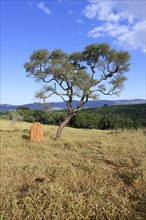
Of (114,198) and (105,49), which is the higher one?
(105,49)

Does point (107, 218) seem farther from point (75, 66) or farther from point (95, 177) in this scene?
point (75, 66)

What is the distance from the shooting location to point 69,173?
718 centimetres

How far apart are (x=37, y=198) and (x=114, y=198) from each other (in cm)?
145

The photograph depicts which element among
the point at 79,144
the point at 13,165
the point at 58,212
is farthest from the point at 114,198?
the point at 79,144

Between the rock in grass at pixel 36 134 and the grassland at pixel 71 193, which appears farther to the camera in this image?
the rock in grass at pixel 36 134

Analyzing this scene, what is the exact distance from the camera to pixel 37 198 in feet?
16.4

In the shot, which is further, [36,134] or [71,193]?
[36,134]

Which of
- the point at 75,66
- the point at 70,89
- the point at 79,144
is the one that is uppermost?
the point at 75,66

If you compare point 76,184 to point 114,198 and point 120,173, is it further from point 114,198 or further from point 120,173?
point 120,173

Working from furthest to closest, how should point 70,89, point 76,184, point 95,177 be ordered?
point 70,89 → point 95,177 → point 76,184

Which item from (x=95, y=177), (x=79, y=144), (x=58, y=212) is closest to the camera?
(x=58, y=212)

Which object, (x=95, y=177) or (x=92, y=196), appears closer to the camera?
(x=92, y=196)

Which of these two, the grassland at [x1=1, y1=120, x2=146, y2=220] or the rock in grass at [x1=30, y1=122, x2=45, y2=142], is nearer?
the grassland at [x1=1, y1=120, x2=146, y2=220]

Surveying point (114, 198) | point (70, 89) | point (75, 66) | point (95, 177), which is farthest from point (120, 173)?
point (75, 66)
